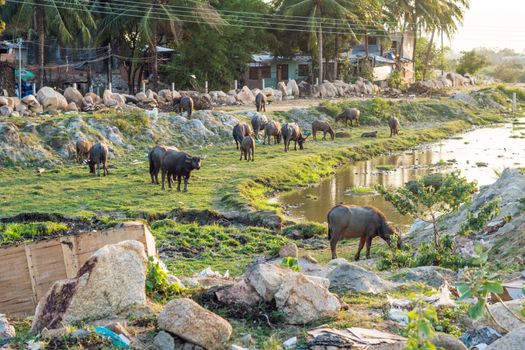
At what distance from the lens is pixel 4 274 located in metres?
10.8

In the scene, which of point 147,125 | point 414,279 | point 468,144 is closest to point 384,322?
point 414,279

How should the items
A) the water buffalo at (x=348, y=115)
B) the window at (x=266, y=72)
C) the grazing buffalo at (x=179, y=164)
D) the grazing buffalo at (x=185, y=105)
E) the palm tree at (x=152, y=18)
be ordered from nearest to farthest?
the grazing buffalo at (x=179, y=164)
the grazing buffalo at (x=185, y=105)
the water buffalo at (x=348, y=115)
the palm tree at (x=152, y=18)
the window at (x=266, y=72)

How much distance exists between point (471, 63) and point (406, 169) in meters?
55.9

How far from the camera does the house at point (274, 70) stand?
198 feet

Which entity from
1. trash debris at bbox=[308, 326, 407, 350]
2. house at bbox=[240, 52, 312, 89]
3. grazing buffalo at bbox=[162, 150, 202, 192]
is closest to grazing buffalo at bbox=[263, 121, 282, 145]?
grazing buffalo at bbox=[162, 150, 202, 192]

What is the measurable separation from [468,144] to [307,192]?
16063mm

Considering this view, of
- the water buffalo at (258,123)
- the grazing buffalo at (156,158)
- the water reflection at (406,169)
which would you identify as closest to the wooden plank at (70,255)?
the water reflection at (406,169)

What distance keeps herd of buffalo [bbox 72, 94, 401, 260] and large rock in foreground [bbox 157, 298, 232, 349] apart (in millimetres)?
8085

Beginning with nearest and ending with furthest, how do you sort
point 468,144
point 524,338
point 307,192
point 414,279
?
point 524,338
point 414,279
point 307,192
point 468,144

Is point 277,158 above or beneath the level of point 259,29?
beneath

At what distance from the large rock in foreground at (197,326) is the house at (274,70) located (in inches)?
2027

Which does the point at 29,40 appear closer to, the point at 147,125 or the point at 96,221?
the point at 147,125

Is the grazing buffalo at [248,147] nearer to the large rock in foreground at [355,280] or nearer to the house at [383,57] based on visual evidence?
the large rock in foreground at [355,280]

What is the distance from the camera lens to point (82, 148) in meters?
28.9
